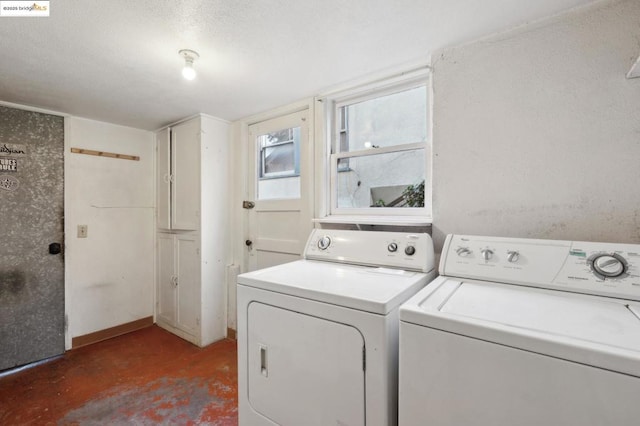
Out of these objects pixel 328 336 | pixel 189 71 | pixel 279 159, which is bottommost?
pixel 328 336


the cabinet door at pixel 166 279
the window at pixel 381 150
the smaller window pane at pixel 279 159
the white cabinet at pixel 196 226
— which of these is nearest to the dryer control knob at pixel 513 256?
the window at pixel 381 150

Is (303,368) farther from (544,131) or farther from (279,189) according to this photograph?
(279,189)

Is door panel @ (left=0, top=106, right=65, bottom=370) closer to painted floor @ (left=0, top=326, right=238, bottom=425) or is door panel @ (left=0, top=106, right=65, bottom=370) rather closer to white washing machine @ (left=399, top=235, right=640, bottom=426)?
painted floor @ (left=0, top=326, right=238, bottom=425)

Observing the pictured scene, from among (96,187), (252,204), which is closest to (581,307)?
(252,204)

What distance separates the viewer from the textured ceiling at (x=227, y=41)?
1.22 metres

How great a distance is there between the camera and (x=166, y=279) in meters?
2.97

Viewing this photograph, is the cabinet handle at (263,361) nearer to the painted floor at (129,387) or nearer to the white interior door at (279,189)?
the painted floor at (129,387)

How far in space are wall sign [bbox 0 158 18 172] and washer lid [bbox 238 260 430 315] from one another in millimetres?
2307

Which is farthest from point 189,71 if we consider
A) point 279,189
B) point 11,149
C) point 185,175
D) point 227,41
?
point 11,149

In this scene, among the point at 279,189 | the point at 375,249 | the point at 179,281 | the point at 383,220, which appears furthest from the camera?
the point at 179,281

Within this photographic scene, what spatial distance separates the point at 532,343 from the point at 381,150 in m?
1.42

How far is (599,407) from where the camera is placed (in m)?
0.65

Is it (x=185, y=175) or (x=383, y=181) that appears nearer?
(x=383, y=181)

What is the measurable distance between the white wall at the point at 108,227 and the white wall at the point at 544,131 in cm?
293
